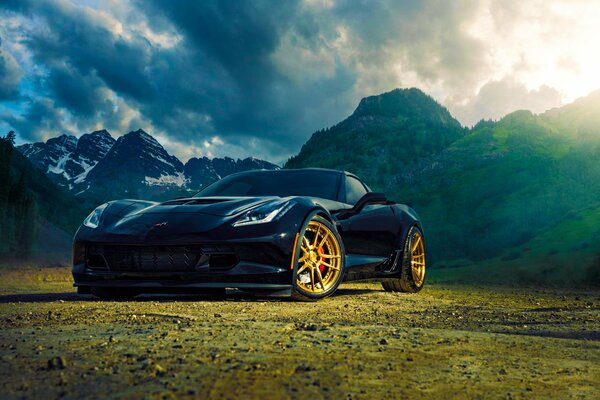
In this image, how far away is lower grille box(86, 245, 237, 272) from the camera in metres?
4.68

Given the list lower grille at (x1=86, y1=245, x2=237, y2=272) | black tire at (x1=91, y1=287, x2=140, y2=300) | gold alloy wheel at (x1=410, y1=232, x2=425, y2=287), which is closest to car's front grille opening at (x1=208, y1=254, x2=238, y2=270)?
lower grille at (x1=86, y1=245, x2=237, y2=272)

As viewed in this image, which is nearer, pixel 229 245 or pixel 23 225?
pixel 229 245

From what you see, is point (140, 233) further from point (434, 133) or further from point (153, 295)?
point (434, 133)

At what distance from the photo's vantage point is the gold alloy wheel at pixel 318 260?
5.06 metres

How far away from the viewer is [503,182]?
5217 inches

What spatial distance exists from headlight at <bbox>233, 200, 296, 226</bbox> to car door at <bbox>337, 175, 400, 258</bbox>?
869 millimetres

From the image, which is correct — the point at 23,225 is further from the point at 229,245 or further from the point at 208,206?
the point at 229,245

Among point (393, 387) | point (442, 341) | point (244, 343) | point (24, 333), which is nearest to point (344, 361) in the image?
point (393, 387)

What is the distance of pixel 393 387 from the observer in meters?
1.97

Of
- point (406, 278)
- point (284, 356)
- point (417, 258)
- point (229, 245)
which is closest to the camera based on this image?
point (284, 356)

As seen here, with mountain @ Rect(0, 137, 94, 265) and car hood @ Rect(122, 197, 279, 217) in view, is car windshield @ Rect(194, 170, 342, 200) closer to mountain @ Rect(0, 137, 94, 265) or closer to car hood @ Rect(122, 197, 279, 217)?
car hood @ Rect(122, 197, 279, 217)

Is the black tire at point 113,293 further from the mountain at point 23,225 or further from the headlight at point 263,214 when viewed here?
the mountain at point 23,225

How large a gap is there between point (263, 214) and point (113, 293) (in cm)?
184

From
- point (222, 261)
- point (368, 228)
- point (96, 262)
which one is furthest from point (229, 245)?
point (368, 228)
